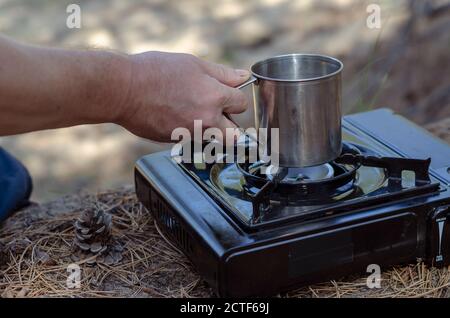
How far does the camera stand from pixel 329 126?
1559 millimetres

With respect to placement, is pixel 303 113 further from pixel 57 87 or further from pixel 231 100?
pixel 57 87

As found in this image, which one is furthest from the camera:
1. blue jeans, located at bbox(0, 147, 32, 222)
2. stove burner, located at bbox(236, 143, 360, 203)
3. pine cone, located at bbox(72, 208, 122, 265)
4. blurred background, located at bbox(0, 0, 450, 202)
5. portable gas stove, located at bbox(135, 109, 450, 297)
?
blurred background, located at bbox(0, 0, 450, 202)

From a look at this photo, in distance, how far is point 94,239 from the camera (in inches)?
69.8

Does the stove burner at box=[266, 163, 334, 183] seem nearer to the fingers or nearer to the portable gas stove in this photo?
the portable gas stove

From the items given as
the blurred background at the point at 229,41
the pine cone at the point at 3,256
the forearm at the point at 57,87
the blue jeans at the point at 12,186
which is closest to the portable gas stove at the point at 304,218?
the forearm at the point at 57,87

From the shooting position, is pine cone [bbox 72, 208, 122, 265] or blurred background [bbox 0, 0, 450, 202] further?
blurred background [bbox 0, 0, 450, 202]

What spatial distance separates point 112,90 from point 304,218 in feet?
1.58

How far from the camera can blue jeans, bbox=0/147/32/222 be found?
6.91 feet

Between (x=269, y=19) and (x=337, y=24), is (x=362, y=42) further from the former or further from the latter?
(x=269, y=19)

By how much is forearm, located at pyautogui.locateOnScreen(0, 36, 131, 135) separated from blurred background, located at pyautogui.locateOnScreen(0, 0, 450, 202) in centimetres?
191

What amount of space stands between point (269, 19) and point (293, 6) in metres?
0.16

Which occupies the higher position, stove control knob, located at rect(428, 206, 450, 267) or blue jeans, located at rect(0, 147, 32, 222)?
stove control knob, located at rect(428, 206, 450, 267)

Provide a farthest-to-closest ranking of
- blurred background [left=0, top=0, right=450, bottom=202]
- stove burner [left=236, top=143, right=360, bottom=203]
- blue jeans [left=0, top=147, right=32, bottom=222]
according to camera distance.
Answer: blurred background [left=0, top=0, right=450, bottom=202] < blue jeans [left=0, top=147, right=32, bottom=222] < stove burner [left=236, top=143, right=360, bottom=203]

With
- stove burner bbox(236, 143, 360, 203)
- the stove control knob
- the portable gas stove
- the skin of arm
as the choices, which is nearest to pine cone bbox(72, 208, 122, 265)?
the portable gas stove
